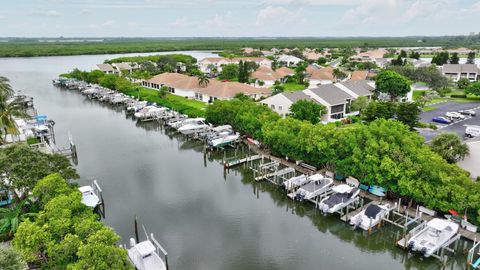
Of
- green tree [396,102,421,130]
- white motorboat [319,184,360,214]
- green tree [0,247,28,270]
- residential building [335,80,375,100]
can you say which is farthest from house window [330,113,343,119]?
green tree [0,247,28,270]

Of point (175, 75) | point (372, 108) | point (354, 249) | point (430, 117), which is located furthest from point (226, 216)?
point (175, 75)

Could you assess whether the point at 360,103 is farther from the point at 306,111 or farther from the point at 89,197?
the point at 89,197

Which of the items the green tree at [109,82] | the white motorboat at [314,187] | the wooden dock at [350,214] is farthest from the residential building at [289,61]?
the wooden dock at [350,214]

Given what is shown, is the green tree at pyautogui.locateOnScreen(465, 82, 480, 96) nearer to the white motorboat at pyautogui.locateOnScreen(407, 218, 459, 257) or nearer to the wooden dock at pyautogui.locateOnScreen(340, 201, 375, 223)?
the wooden dock at pyautogui.locateOnScreen(340, 201, 375, 223)

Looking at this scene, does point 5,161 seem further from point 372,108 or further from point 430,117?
point 430,117

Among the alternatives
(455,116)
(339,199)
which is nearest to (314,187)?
(339,199)

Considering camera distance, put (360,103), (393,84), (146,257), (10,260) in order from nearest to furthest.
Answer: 1. (10,260)
2. (146,257)
3. (360,103)
4. (393,84)
